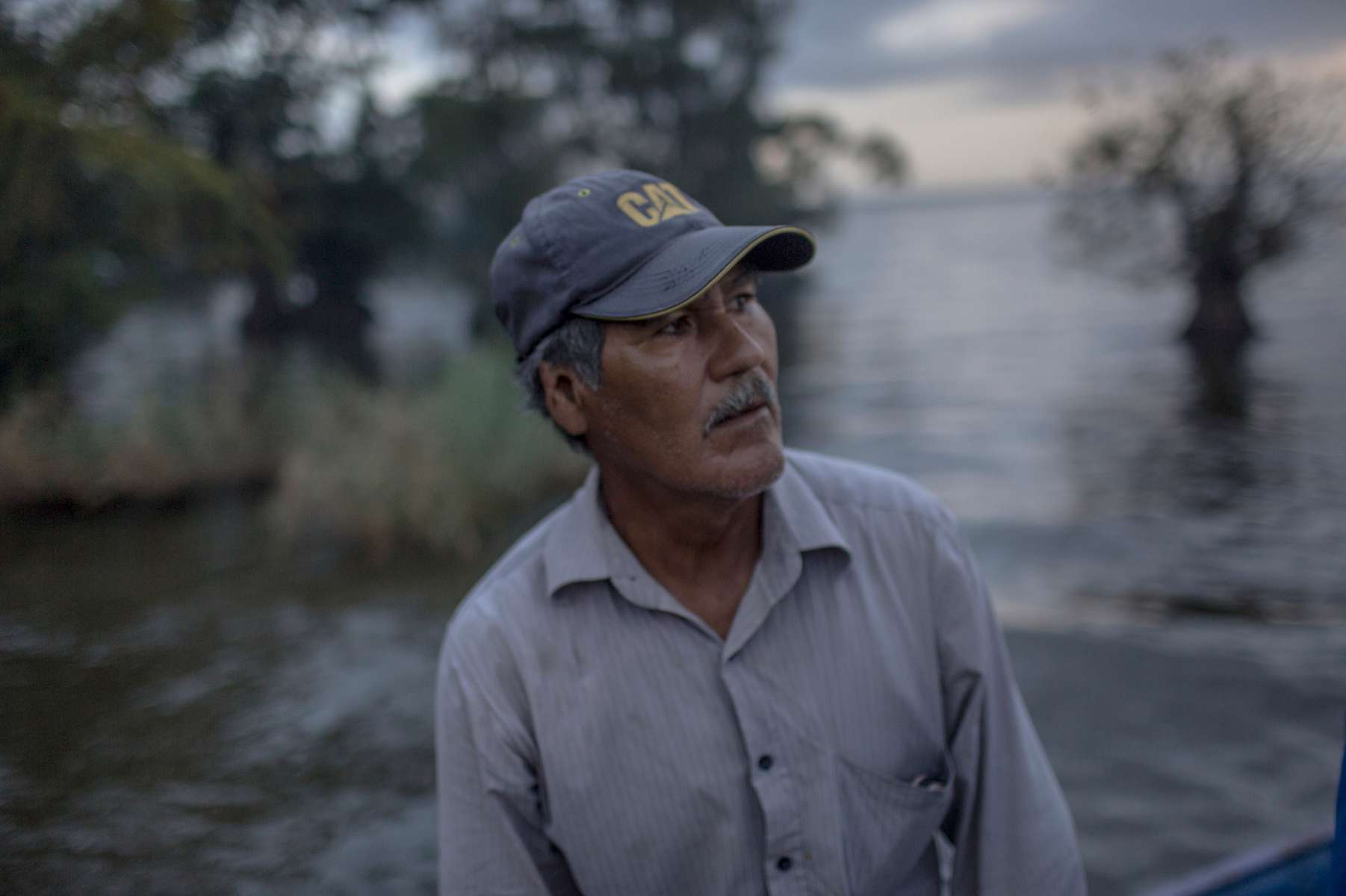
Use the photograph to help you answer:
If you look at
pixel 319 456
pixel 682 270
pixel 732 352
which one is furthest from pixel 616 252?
pixel 319 456

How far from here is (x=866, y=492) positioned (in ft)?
5.78

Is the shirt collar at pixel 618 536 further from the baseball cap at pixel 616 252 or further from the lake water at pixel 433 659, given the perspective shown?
the lake water at pixel 433 659

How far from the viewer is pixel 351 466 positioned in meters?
7.38

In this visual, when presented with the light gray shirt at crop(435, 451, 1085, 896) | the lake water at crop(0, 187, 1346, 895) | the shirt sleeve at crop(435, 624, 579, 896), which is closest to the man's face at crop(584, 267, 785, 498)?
the light gray shirt at crop(435, 451, 1085, 896)

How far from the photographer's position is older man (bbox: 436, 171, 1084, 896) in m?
1.56

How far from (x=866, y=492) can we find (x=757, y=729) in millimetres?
445

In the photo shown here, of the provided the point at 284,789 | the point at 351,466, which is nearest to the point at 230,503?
the point at 351,466

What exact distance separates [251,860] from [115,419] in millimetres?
5557

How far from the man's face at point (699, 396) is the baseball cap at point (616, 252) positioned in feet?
0.20

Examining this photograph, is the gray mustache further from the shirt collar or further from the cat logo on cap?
the cat logo on cap

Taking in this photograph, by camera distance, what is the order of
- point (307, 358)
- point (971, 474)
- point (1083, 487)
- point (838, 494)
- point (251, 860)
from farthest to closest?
point (307, 358), point (971, 474), point (1083, 487), point (251, 860), point (838, 494)

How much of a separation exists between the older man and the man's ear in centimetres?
1

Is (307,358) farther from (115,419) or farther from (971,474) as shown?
(971,474)

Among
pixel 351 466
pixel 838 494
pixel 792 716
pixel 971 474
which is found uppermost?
pixel 838 494
